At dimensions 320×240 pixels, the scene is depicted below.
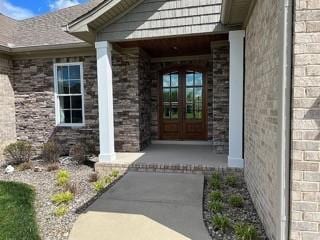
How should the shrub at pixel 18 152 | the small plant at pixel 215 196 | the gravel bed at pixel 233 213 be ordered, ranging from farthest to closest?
the shrub at pixel 18 152
the small plant at pixel 215 196
the gravel bed at pixel 233 213

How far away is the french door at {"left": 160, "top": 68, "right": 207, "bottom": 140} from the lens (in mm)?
8617

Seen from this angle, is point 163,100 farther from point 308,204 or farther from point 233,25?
point 308,204

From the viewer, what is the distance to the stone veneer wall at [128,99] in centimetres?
749

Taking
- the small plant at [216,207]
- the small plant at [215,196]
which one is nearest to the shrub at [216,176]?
the small plant at [215,196]

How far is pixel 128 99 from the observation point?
7.61 meters

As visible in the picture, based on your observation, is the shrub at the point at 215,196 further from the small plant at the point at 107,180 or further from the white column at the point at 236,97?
the small plant at the point at 107,180

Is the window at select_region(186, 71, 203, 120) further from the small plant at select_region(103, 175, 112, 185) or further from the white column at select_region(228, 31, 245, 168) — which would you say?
the small plant at select_region(103, 175, 112, 185)

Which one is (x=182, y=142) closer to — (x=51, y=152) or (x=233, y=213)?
(x=51, y=152)

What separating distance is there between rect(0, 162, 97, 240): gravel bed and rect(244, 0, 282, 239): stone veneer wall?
8.60 feet

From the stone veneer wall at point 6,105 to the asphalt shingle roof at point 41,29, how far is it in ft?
2.30

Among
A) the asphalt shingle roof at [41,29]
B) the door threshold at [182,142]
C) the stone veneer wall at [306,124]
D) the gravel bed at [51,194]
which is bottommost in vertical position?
the gravel bed at [51,194]

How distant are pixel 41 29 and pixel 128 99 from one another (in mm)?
Answer: 4338

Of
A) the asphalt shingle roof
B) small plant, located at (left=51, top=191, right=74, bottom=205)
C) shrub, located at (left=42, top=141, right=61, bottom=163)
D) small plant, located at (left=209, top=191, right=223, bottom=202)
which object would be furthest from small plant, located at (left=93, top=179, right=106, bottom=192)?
the asphalt shingle roof

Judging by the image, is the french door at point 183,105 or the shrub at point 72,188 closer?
the shrub at point 72,188
